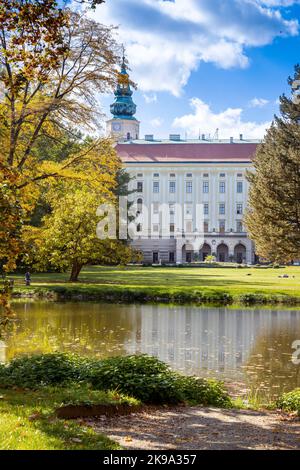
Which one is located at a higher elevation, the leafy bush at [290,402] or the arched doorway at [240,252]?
the arched doorway at [240,252]

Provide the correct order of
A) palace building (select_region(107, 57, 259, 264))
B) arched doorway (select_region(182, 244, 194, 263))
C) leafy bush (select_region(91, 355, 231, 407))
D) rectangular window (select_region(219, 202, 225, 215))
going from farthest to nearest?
rectangular window (select_region(219, 202, 225, 215))
palace building (select_region(107, 57, 259, 264))
arched doorway (select_region(182, 244, 194, 263))
leafy bush (select_region(91, 355, 231, 407))

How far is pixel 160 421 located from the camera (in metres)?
7.05

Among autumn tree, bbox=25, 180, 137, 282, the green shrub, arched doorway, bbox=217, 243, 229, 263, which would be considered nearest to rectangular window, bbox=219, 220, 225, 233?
arched doorway, bbox=217, 243, 229, 263

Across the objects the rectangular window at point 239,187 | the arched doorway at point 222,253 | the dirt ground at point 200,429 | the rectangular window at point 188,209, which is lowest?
the dirt ground at point 200,429

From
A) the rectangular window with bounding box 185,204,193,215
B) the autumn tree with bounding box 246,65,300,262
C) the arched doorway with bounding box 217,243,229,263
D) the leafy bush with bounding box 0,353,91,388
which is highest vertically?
the rectangular window with bounding box 185,204,193,215

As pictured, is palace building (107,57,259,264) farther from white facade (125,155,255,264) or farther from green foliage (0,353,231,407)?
green foliage (0,353,231,407)

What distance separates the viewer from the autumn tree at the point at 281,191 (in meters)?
29.7

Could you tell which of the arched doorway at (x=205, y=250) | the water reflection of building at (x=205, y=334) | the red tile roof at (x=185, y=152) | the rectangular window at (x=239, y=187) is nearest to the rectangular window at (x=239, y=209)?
the rectangular window at (x=239, y=187)

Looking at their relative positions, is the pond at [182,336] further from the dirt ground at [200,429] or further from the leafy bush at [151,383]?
the dirt ground at [200,429]

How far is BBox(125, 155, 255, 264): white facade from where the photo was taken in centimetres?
8406

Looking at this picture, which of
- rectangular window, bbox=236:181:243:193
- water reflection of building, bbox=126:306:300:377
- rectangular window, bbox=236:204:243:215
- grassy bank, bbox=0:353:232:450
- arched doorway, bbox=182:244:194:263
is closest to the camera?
grassy bank, bbox=0:353:232:450

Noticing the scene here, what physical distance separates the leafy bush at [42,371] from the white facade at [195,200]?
2913 inches

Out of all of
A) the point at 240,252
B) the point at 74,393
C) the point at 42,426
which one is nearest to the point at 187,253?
the point at 240,252

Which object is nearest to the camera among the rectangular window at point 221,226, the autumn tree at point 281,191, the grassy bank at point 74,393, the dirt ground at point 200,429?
the grassy bank at point 74,393
